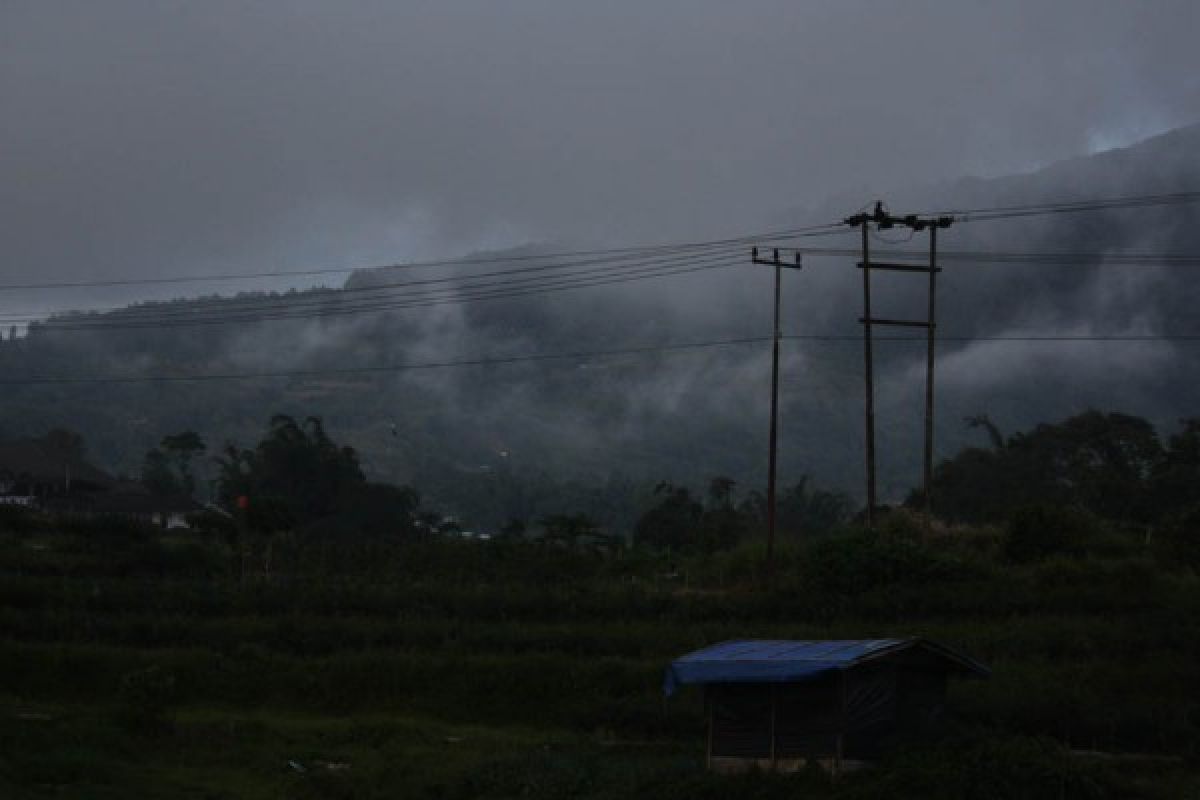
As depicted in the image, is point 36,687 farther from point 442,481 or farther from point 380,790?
point 442,481

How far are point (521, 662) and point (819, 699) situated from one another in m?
12.2

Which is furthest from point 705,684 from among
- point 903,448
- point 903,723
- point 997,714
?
point 903,448

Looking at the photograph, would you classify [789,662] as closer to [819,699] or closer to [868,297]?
[819,699]

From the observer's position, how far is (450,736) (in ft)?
95.9

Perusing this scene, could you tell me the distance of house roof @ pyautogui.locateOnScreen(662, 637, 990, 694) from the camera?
22297 millimetres

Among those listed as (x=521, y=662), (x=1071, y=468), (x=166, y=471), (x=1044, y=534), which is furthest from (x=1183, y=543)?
(x=166, y=471)

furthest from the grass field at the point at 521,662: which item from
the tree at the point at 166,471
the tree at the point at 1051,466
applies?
the tree at the point at 166,471

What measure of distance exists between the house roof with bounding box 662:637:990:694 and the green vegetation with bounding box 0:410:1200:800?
4.41ft

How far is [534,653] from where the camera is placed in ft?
115

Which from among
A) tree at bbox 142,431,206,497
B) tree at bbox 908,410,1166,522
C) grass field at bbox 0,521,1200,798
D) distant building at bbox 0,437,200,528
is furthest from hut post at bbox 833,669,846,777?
tree at bbox 142,431,206,497

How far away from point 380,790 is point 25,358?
174 m

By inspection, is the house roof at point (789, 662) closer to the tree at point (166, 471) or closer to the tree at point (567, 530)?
the tree at point (567, 530)

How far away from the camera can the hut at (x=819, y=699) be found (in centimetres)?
2252

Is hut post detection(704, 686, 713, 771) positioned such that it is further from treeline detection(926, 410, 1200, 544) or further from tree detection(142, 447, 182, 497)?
tree detection(142, 447, 182, 497)
